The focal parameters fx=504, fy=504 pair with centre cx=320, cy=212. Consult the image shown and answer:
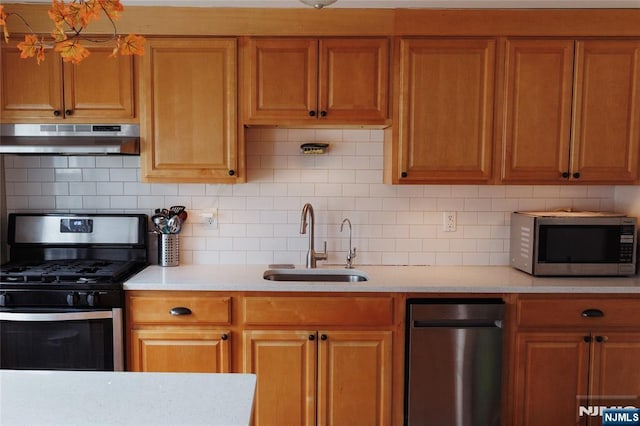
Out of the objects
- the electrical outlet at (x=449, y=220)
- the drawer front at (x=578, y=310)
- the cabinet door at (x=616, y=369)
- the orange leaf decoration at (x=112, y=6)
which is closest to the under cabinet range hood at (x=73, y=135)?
the orange leaf decoration at (x=112, y=6)

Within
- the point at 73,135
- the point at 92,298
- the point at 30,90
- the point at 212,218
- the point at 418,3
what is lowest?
the point at 92,298

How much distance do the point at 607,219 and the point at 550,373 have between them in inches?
34.5

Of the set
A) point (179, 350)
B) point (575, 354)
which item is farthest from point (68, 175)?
point (575, 354)

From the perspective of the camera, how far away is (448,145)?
107 inches

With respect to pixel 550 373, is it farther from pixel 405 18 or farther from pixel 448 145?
pixel 405 18

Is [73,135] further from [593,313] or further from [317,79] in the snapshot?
[593,313]

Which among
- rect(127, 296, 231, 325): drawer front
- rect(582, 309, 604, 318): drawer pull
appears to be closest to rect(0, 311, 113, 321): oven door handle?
rect(127, 296, 231, 325): drawer front

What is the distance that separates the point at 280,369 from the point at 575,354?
149 cm

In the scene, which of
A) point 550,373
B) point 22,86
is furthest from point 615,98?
point 22,86

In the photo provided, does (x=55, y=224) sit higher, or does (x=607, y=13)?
(x=607, y=13)

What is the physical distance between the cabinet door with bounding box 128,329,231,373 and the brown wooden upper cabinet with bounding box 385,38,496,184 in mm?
1302

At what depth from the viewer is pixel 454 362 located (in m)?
2.50

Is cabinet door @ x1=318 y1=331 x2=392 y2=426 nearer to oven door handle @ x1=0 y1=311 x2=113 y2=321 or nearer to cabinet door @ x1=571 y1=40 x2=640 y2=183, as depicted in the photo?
oven door handle @ x1=0 y1=311 x2=113 y2=321

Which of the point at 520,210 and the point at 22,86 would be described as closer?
Answer: the point at 22,86
